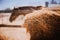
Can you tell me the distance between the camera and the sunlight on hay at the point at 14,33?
5.06 feet

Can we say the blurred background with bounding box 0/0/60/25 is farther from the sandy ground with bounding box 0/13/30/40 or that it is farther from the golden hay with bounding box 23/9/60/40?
the golden hay with bounding box 23/9/60/40

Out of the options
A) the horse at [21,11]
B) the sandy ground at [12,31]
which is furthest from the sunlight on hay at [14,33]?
the horse at [21,11]

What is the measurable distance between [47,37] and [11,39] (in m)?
0.48

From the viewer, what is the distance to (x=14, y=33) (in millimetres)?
1573

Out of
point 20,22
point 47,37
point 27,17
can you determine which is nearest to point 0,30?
point 20,22

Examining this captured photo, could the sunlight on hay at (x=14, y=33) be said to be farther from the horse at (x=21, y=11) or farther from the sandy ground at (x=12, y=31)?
the horse at (x=21, y=11)

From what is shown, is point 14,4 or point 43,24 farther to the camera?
point 14,4

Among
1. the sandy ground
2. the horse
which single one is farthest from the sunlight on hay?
the horse

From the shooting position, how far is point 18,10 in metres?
1.61

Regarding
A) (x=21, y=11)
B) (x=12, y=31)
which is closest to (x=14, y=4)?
(x=21, y=11)

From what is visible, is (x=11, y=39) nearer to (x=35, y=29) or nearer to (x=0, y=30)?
(x=0, y=30)

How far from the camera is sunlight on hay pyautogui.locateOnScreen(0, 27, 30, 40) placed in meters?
1.54

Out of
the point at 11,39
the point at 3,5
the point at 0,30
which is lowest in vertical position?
the point at 11,39

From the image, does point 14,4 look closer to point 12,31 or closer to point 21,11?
point 21,11
